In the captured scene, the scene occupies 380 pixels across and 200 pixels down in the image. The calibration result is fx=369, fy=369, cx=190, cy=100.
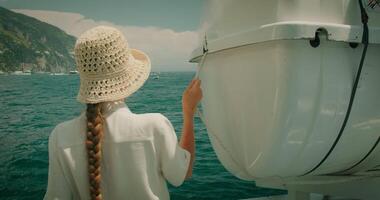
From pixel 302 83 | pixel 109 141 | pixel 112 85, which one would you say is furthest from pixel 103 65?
pixel 302 83

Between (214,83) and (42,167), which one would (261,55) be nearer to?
(214,83)

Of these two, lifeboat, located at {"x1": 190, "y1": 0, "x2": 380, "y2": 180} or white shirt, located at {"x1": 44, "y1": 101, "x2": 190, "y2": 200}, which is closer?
white shirt, located at {"x1": 44, "y1": 101, "x2": 190, "y2": 200}

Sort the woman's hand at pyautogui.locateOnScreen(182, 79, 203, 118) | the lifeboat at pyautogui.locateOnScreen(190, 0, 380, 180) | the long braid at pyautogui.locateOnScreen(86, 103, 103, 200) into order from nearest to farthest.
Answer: the long braid at pyautogui.locateOnScreen(86, 103, 103, 200) → the lifeboat at pyautogui.locateOnScreen(190, 0, 380, 180) → the woman's hand at pyautogui.locateOnScreen(182, 79, 203, 118)

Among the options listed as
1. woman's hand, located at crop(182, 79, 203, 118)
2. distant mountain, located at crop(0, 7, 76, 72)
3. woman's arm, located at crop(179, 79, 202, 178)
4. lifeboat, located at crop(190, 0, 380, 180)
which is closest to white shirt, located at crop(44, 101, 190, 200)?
woman's arm, located at crop(179, 79, 202, 178)

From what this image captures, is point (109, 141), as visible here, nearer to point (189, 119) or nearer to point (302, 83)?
point (189, 119)

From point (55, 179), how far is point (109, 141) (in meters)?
0.27

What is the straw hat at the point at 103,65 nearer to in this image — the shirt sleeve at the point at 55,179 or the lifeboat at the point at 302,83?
the shirt sleeve at the point at 55,179

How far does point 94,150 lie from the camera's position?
1.28 meters

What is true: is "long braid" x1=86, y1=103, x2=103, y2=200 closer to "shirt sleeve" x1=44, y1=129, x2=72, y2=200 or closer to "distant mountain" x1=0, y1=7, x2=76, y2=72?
"shirt sleeve" x1=44, y1=129, x2=72, y2=200

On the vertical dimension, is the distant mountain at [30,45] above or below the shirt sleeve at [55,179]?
below

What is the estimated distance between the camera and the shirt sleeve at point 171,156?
4.36ft

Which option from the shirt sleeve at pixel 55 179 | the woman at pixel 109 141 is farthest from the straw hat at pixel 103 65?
the shirt sleeve at pixel 55 179

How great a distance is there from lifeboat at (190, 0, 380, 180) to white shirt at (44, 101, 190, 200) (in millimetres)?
455

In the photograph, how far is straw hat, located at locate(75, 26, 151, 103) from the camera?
1.33m
